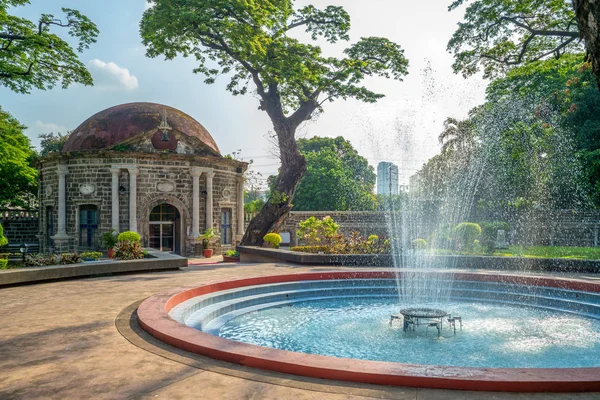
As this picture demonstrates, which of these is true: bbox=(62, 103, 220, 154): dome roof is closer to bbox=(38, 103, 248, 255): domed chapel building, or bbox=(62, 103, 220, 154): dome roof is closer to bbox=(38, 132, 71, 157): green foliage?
bbox=(38, 103, 248, 255): domed chapel building

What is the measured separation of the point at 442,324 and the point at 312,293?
374 centimetres

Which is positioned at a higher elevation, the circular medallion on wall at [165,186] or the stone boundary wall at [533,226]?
the circular medallion on wall at [165,186]

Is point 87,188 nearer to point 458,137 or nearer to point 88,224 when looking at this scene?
point 88,224

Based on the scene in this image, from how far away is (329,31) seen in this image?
22.3m

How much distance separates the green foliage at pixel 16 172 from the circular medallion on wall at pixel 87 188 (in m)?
4.71

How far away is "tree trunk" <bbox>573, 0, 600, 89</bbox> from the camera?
4207 millimetres

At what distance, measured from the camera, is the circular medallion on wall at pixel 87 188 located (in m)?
22.1

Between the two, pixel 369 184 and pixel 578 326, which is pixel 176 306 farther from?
pixel 369 184

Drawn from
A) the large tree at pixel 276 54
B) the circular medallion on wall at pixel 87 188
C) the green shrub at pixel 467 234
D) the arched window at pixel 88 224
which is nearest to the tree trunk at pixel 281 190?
the large tree at pixel 276 54

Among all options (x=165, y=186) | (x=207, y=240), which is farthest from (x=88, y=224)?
(x=207, y=240)

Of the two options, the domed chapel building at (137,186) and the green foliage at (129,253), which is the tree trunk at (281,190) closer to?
the domed chapel building at (137,186)

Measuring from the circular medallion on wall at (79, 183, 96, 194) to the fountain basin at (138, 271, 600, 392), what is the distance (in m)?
14.8

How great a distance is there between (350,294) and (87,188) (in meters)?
16.5

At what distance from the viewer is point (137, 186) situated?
22250 millimetres
